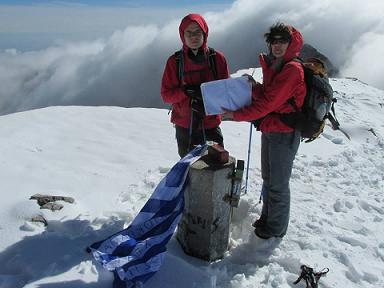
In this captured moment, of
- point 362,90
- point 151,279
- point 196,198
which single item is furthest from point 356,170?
point 362,90

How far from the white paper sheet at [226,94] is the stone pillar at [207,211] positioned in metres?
0.59

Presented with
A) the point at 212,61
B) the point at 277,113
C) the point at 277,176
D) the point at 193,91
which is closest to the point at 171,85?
the point at 193,91

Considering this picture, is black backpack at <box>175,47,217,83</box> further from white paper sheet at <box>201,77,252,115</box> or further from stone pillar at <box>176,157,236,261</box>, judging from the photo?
stone pillar at <box>176,157,236,261</box>

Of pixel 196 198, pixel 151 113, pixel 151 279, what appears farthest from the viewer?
pixel 151 113

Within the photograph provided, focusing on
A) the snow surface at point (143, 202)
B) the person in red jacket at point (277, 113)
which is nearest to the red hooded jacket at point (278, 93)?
the person in red jacket at point (277, 113)

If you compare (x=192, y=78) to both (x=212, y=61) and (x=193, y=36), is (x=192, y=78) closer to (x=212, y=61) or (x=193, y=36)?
(x=212, y=61)

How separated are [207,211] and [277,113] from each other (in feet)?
4.08

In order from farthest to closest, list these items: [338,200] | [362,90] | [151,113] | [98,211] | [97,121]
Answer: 1. [362,90]
2. [151,113]
3. [97,121]
4. [338,200]
5. [98,211]

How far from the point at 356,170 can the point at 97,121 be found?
17.5ft

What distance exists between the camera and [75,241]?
4.11 m

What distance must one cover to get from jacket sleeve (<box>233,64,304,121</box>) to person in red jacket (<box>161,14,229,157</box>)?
56 cm

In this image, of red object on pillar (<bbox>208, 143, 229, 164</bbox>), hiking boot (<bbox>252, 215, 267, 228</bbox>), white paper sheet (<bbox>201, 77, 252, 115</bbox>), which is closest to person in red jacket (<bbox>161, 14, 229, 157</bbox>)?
white paper sheet (<bbox>201, 77, 252, 115</bbox>)

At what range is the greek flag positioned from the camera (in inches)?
140

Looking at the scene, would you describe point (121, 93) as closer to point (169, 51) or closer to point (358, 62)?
point (169, 51)
